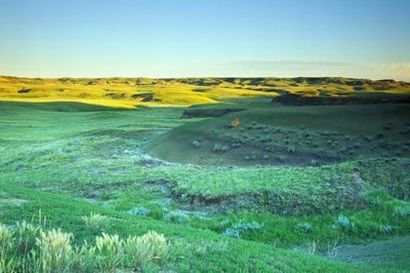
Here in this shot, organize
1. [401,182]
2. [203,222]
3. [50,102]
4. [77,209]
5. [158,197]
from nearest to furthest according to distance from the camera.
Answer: [77,209] < [203,222] < [158,197] < [401,182] < [50,102]

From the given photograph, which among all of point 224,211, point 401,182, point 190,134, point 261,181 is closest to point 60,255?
point 224,211

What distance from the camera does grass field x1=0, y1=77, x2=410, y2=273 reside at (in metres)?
10.4

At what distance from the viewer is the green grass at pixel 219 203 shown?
1180cm

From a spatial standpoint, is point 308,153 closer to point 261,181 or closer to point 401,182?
point 401,182

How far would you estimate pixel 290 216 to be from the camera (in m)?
23.8

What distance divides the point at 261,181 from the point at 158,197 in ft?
17.8

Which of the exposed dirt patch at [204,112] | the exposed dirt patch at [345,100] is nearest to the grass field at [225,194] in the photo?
the exposed dirt patch at [204,112]

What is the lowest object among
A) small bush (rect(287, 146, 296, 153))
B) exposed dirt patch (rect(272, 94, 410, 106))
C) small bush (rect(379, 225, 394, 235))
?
small bush (rect(379, 225, 394, 235))

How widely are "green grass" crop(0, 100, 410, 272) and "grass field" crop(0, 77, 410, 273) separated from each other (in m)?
0.07

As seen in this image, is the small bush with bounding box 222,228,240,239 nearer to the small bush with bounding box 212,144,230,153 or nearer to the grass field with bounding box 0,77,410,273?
the grass field with bounding box 0,77,410,273

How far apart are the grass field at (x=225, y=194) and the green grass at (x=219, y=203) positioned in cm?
7

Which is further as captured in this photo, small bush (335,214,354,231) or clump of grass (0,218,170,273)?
small bush (335,214,354,231)

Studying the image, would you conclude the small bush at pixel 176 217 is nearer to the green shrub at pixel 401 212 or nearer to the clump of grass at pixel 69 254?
the green shrub at pixel 401 212

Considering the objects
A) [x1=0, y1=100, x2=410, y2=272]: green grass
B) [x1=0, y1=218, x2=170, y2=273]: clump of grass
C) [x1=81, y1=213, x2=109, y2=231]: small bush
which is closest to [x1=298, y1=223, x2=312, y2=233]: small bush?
[x1=0, y1=100, x2=410, y2=272]: green grass
